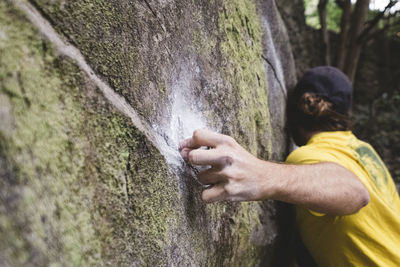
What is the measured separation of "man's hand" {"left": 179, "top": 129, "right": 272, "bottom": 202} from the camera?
0.87 meters

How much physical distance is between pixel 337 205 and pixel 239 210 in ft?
1.47

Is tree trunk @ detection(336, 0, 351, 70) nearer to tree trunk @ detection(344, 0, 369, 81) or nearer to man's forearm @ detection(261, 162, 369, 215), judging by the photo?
tree trunk @ detection(344, 0, 369, 81)

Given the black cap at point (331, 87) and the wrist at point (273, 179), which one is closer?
the wrist at point (273, 179)

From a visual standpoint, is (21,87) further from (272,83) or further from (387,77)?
(387,77)

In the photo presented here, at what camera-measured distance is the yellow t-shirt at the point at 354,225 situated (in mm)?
1544

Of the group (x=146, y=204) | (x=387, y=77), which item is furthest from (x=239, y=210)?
(x=387, y=77)

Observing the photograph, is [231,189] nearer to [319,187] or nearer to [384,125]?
[319,187]

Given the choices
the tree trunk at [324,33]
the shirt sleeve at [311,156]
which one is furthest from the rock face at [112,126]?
the tree trunk at [324,33]

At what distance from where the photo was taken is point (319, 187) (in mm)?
1159

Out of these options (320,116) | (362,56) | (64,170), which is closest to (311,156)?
(320,116)

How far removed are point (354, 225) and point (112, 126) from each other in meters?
1.49

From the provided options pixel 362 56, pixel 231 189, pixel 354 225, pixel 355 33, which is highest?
pixel 355 33

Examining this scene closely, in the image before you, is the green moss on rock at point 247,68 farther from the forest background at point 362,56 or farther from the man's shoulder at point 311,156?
the forest background at point 362,56

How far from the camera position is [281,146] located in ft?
6.76
